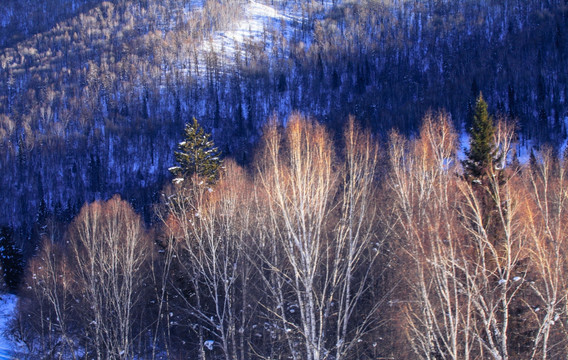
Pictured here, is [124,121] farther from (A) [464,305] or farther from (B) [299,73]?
(A) [464,305]

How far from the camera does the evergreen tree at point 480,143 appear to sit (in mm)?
21737

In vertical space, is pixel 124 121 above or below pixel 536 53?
below

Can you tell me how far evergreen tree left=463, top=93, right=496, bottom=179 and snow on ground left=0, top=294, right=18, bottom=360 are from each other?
34671 millimetres

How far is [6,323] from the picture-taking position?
122 ft

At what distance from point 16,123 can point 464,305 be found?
20178 centimetres

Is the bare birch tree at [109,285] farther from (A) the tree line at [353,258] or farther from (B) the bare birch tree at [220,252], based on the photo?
(B) the bare birch tree at [220,252]

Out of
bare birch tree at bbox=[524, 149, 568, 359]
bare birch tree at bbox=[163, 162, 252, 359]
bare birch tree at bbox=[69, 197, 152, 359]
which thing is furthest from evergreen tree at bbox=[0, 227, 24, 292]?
bare birch tree at bbox=[524, 149, 568, 359]

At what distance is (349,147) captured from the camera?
12844 millimetres

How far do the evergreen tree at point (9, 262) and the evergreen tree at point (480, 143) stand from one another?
4906 cm

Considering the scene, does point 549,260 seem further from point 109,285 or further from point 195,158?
point 109,285

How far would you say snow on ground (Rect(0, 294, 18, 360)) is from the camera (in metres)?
32.5

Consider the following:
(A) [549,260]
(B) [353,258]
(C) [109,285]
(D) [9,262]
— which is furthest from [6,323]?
(A) [549,260]

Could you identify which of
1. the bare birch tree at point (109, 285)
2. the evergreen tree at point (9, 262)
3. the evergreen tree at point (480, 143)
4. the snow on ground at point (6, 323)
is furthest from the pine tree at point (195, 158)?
the evergreen tree at point (9, 262)

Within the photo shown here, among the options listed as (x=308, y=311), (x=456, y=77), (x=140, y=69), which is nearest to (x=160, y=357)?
(x=308, y=311)
